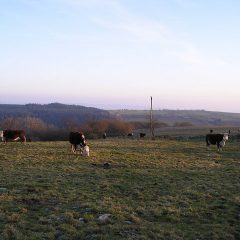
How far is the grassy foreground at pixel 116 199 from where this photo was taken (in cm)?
1150

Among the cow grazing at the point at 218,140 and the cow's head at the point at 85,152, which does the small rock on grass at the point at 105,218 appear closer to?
the cow's head at the point at 85,152

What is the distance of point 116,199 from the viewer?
14.9 m

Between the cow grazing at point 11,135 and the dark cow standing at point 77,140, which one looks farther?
the cow grazing at point 11,135

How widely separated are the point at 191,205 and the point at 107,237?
177 inches

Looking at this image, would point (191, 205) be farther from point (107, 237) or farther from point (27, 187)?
point (27, 187)

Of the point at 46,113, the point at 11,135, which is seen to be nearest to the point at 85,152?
the point at 11,135

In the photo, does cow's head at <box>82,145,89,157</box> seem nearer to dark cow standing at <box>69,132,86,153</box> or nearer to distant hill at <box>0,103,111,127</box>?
dark cow standing at <box>69,132,86,153</box>

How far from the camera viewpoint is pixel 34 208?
13336 mm

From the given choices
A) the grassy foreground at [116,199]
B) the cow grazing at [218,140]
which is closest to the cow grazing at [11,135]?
the grassy foreground at [116,199]

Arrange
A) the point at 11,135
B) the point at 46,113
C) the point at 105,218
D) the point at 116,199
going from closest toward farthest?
the point at 105,218, the point at 116,199, the point at 11,135, the point at 46,113

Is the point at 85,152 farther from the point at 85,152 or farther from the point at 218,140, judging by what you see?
the point at 218,140

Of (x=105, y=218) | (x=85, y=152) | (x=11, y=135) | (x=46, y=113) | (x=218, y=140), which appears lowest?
(x=105, y=218)

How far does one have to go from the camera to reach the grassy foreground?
11500mm

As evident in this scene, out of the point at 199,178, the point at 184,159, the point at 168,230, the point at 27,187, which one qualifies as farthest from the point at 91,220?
the point at 184,159
